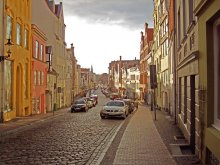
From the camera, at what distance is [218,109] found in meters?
8.20

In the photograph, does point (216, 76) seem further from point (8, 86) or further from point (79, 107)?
point (79, 107)

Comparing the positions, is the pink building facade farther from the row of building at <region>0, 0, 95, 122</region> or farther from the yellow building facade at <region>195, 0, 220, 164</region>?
the yellow building facade at <region>195, 0, 220, 164</region>

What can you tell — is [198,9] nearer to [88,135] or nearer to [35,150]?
[35,150]

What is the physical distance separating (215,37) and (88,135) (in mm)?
11264

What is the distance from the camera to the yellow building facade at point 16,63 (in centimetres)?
2491

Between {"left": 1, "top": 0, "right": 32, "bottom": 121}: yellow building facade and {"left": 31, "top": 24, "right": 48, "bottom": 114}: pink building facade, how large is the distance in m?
2.08

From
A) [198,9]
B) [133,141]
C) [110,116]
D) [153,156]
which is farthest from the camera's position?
[110,116]

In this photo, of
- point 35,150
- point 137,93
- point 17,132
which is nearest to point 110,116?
point 17,132

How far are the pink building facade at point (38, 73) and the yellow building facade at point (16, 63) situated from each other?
6.82 ft

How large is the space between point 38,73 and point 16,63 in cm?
947

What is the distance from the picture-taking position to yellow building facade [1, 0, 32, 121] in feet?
81.7

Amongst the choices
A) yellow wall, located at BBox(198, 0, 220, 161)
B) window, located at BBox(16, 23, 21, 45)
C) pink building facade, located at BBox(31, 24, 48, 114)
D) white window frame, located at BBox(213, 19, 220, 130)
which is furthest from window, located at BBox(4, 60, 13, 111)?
white window frame, located at BBox(213, 19, 220, 130)

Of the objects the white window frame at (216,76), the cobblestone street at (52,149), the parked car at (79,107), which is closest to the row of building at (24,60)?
the parked car at (79,107)

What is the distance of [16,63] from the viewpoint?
28109 millimetres
